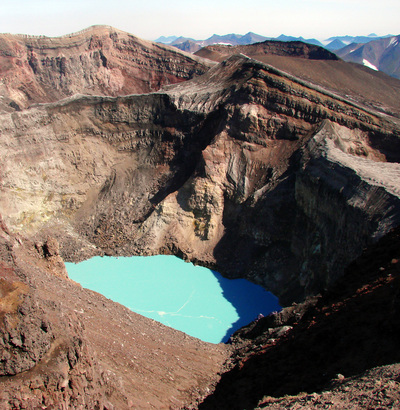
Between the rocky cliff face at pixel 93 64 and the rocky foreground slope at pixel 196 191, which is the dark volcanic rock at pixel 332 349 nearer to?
the rocky foreground slope at pixel 196 191

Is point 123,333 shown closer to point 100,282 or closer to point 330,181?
point 100,282

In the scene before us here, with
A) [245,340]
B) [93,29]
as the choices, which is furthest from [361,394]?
[93,29]

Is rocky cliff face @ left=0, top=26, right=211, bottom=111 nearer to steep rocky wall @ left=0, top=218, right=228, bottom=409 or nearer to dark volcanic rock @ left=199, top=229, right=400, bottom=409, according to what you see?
steep rocky wall @ left=0, top=218, right=228, bottom=409

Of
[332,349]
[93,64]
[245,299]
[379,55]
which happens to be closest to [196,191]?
[245,299]


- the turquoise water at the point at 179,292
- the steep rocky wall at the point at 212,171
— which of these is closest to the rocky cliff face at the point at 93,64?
the steep rocky wall at the point at 212,171

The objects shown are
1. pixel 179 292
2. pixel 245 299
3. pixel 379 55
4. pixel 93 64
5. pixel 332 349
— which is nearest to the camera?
pixel 332 349

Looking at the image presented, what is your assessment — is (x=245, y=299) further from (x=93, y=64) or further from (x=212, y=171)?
(x=93, y=64)
